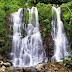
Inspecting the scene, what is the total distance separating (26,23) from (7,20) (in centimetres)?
203

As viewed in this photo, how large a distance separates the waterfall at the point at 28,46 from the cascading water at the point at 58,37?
1322 mm

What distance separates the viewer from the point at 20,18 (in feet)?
42.8

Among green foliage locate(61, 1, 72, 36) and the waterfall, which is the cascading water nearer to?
green foliage locate(61, 1, 72, 36)

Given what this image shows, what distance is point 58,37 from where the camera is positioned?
1253 cm

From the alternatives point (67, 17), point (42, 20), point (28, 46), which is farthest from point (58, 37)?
point (28, 46)

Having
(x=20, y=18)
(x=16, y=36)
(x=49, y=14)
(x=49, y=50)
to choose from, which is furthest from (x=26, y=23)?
(x=49, y=50)

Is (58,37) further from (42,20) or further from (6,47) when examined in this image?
(6,47)

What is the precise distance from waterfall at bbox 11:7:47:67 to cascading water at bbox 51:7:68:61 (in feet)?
4.34

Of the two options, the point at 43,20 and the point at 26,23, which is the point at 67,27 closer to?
the point at 43,20

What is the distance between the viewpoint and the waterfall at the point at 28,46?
434 inches

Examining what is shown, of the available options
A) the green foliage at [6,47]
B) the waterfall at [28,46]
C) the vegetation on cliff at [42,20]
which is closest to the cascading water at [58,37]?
the vegetation on cliff at [42,20]

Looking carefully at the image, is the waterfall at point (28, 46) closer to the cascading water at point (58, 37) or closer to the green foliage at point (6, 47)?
the green foliage at point (6, 47)

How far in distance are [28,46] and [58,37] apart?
327 cm

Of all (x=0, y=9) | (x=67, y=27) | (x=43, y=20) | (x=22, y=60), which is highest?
(x=0, y=9)
